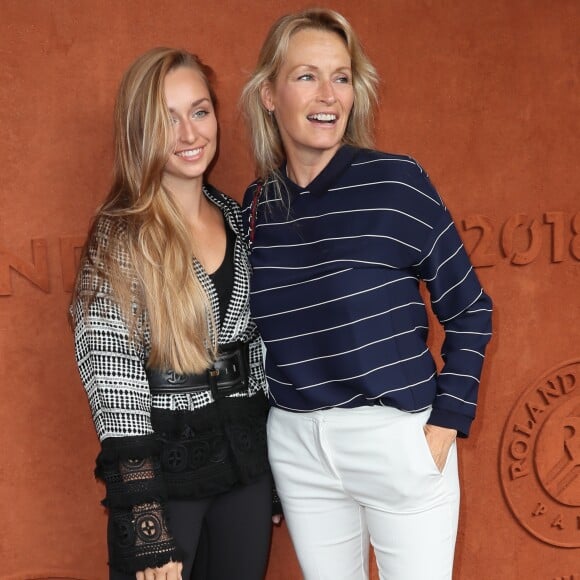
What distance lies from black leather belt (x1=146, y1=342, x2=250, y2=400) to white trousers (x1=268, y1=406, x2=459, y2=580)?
0.44 feet

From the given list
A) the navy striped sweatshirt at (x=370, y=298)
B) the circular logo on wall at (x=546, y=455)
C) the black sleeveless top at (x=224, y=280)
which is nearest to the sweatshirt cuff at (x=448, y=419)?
the navy striped sweatshirt at (x=370, y=298)

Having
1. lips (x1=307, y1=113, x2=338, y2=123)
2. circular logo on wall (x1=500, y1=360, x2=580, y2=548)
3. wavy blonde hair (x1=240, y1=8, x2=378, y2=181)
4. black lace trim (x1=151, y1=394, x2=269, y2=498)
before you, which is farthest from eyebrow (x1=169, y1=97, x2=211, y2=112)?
circular logo on wall (x1=500, y1=360, x2=580, y2=548)

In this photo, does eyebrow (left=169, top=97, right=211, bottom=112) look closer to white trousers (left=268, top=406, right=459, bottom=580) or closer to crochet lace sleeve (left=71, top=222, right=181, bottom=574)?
crochet lace sleeve (left=71, top=222, right=181, bottom=574)

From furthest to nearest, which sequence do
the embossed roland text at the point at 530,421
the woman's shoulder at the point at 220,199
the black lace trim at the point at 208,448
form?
the embossed roland text at the point at 530,421 < the woman's shoulder at the point at 220,199 < the black lace trim at the point at 208,448

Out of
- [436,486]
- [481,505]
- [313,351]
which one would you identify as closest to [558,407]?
[481,505]

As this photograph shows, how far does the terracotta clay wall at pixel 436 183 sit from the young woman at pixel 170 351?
0.36m

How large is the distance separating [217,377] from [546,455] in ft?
4.66

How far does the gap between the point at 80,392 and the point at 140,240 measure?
0.68 metres

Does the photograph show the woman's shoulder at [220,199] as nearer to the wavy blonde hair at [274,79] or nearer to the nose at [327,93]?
the wavy blonde hair at [274,79]

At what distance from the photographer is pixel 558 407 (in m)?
2.78

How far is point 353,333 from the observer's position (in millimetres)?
1771

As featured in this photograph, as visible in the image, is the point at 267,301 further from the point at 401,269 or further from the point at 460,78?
the point at 460,78

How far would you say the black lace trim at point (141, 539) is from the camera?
171cm

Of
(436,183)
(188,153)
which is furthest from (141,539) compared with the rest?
(436,183)
